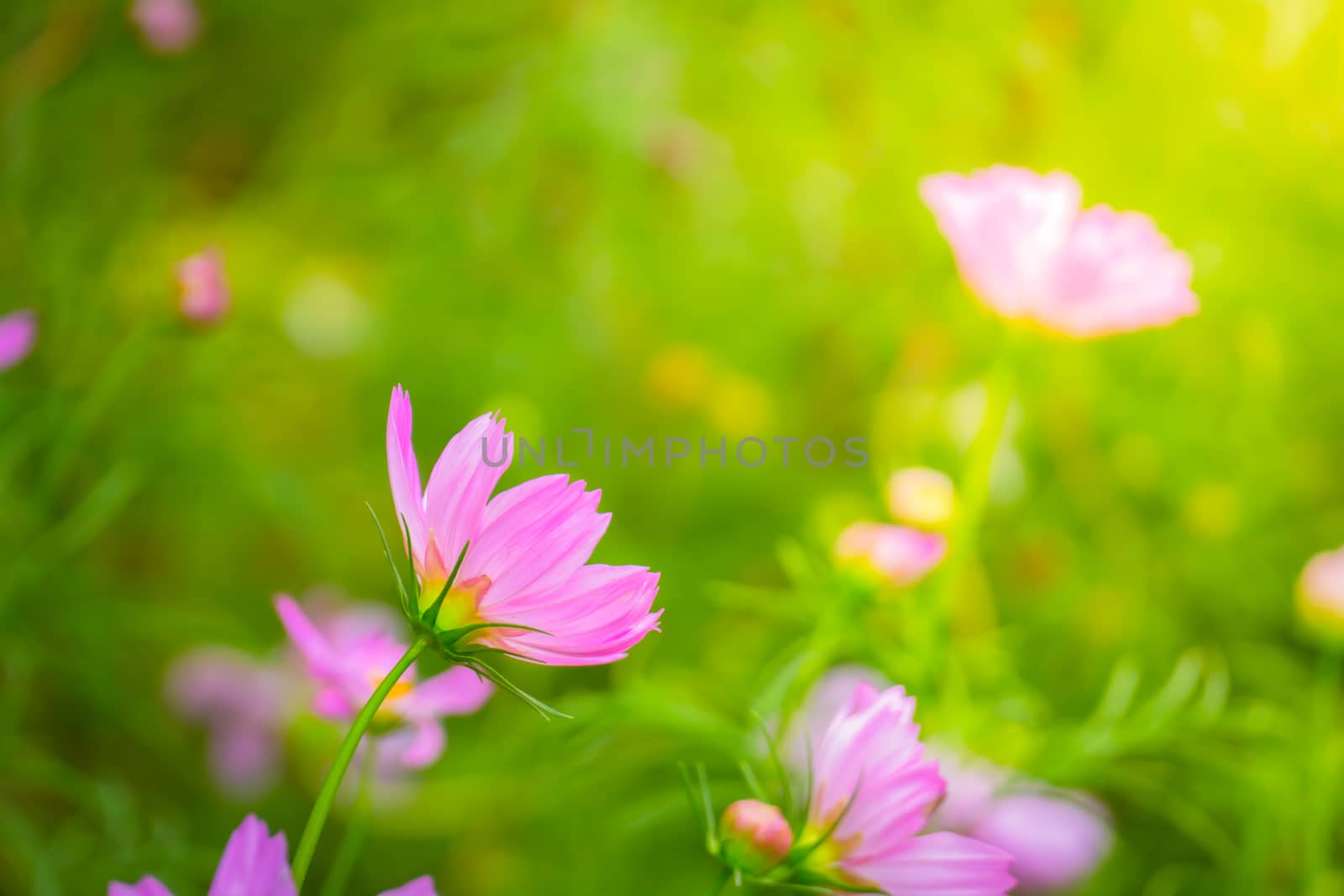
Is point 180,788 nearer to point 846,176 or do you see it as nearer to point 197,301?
point 197,301

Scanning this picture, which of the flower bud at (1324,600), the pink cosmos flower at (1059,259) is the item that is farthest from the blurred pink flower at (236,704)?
the flower bud at (1324,600)

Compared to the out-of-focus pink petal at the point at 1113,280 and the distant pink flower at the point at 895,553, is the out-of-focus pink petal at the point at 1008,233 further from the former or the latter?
the distant pink flower at the point at 895,553

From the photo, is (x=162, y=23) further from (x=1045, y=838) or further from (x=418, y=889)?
(x=1045, y=838)

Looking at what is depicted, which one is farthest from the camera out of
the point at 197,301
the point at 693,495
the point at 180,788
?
the point at 693,495

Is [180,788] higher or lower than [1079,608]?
lower

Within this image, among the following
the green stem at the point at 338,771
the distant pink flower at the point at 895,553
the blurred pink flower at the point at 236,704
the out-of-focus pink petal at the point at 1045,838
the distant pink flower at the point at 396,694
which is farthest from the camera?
the blurred pink flower at the point at 236,704

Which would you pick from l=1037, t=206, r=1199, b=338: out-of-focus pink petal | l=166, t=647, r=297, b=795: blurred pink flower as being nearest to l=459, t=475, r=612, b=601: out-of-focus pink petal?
l=1037, t=206, r=1199, b=338: out-of-focus pink petal

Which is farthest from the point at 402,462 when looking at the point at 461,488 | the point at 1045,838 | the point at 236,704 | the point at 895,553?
the point at 236,704

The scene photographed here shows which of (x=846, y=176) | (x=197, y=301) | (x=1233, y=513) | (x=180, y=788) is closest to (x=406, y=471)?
(x=197, y=301)
